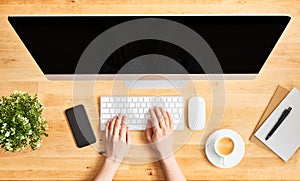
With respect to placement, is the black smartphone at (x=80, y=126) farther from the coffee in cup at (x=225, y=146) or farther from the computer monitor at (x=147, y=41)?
the coffee in cup at (x=225, y=146)

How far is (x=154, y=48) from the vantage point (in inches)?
45.3

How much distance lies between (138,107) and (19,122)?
1.19ft

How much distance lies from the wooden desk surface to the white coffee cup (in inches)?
1.6

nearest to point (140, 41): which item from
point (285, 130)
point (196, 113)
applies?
point (196, 113)

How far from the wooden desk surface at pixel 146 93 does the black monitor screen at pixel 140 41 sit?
15cm

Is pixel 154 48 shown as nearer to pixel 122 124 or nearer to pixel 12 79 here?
pixel 122 124

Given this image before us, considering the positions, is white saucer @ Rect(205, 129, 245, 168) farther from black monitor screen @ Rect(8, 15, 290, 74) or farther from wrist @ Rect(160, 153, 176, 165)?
black monitor screen @ Rect(8, 15, 290, 74)

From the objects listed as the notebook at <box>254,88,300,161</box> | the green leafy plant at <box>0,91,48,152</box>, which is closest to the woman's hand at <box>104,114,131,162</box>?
the green leafy plant at <box>0,91,48,152</box>

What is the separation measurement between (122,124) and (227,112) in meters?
0.33

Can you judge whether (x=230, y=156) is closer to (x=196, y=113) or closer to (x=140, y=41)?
(x=196, y=113)

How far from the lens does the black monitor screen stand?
1.12m

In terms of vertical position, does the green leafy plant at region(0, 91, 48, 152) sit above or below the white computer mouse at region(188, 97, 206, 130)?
above

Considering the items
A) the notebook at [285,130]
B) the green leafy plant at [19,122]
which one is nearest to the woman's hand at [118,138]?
the green leafy plant at [19,122]

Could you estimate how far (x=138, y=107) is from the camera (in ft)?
4.28
